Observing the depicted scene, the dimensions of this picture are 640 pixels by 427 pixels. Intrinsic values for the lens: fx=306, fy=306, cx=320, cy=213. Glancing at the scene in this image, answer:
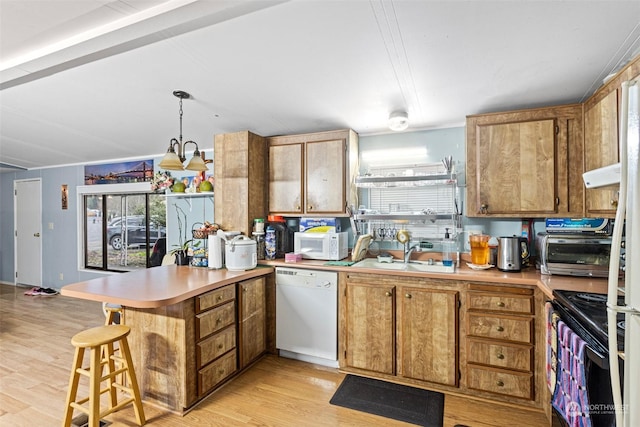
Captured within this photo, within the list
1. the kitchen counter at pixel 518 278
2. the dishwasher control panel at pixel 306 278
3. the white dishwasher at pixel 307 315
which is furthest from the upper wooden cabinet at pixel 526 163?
the white dishwasher at pixel 307 315

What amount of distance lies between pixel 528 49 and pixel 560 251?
4.54ft

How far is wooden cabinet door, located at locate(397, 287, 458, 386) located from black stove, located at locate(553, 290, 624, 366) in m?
0.70

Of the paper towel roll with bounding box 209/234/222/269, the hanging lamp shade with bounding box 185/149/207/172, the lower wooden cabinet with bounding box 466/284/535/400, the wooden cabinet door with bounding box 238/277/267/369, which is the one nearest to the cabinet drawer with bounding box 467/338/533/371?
the lower wooden cabinet with bounding box 466/284/535/400

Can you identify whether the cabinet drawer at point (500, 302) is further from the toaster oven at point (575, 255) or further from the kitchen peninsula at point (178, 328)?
the kitchen peninsula at point (178, 328)

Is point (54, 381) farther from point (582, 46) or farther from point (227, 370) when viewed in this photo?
point (582, 46)

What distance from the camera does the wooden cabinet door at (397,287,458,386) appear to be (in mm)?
2279

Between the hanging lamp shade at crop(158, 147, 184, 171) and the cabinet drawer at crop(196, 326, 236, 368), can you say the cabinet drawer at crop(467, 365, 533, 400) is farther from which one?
the hanging lamp shade at crop(158, 147, 184, 171)

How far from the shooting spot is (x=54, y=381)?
2.46m

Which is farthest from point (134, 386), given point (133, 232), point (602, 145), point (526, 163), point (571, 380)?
point (133, 232)

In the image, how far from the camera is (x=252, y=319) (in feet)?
8.82

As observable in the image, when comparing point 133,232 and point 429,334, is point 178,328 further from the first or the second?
point 133,232

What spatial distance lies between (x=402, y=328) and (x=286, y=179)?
1.77m

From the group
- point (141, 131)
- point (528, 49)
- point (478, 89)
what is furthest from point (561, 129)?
point (141, 131)

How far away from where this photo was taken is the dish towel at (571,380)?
134 cm
